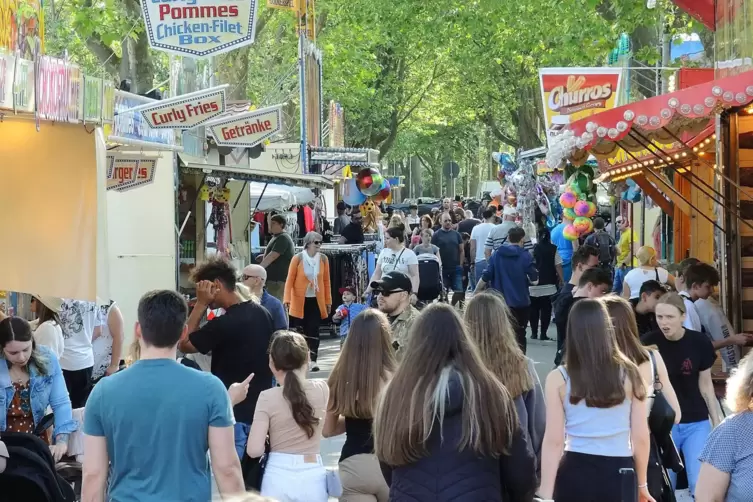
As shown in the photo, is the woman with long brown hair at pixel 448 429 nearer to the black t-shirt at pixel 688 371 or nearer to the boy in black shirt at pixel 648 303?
the black t-shirt at pixel 688 371

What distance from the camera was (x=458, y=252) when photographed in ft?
63.9

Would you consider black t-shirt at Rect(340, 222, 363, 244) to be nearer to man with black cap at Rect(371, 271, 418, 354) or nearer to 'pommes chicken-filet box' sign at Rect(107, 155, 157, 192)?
'pommes chicken-filet box' sign at Rect(107, 155, 157, 192)

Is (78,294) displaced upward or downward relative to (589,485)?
upward

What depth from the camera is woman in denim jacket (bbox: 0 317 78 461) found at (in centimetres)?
635

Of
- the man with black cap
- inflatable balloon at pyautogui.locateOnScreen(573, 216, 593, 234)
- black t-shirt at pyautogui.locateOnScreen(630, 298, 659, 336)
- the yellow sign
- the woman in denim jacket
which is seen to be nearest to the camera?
the woman in denim jacket

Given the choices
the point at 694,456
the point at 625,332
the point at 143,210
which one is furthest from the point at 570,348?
the point at 143,210

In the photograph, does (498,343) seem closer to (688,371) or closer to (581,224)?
(688,371)

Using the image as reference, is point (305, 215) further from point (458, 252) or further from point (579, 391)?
point (579, 391)

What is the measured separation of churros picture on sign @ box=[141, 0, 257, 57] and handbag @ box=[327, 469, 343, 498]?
26.9 ft

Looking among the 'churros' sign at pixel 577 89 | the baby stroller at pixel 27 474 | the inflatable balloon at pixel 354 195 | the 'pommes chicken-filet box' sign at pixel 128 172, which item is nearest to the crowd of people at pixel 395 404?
the baby stroller at pixel 27 474

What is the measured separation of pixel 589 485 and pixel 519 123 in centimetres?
3857

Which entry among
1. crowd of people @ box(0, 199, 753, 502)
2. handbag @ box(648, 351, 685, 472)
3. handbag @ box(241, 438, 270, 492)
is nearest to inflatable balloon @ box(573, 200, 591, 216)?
crowd of people @ box(0, 199, 753, 502)

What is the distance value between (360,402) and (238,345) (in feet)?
5.59

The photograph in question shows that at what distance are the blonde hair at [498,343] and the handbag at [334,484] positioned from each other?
92 cm
